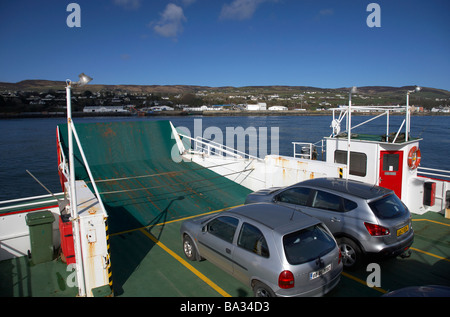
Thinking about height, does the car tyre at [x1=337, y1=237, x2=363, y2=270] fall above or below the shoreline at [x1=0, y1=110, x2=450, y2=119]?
below

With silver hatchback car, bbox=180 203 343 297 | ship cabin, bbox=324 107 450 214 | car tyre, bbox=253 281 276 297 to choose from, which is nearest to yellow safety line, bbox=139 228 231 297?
silver hatchback car, bbox=180 203 343 297

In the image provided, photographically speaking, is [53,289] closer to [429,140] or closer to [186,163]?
[186,163]

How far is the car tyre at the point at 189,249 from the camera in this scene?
6238 millimetres

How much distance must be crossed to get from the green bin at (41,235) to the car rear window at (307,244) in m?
4.79

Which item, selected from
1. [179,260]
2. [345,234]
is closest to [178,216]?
[179,260]

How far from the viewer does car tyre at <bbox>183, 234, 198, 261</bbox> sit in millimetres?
6238

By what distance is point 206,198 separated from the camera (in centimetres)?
1014

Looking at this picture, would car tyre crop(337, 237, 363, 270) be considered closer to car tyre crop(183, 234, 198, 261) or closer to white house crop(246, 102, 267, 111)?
car tyre crop(183, 234, 198, 261)

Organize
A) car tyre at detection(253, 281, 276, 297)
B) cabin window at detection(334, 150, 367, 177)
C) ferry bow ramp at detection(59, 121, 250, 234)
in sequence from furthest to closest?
cabin window at detection(334, 150, 367, 177) < ferry bow ramp at detection(59, 121, 250, 234) < car tyre at detection(253, 281, 276, 297)

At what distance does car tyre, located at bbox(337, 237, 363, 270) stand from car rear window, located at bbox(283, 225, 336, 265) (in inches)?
44.0

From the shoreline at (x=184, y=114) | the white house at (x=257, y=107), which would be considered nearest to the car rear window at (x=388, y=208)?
the shoreline at (x=184, y=114)

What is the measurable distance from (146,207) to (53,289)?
3935mm

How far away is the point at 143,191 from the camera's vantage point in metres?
10.3

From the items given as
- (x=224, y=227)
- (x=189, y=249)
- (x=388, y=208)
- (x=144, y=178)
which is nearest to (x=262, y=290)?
(x=224, y=227)
